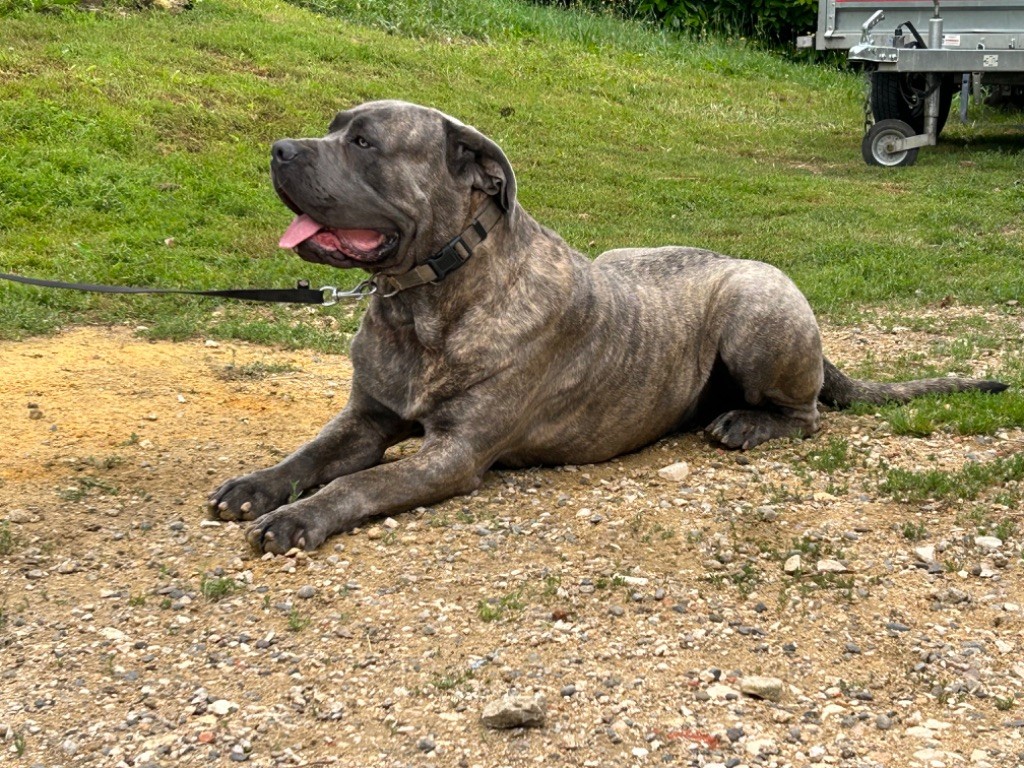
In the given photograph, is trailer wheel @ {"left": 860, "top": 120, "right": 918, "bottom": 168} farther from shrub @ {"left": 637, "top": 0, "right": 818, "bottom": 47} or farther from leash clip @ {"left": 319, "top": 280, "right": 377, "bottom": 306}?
leash clip @ {"left": 319, "top": 280, "right": 377, "bottom": 306}

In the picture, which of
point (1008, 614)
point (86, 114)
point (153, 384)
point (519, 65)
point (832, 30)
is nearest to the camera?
point (1008, 614)

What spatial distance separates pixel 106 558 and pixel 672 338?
8.14 ft

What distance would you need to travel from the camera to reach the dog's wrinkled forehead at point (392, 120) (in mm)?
4852

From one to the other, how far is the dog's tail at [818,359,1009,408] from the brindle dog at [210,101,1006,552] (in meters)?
0.45

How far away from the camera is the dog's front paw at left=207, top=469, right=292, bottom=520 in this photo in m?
4.85

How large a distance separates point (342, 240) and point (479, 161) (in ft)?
1.94

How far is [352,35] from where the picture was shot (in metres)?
15.6

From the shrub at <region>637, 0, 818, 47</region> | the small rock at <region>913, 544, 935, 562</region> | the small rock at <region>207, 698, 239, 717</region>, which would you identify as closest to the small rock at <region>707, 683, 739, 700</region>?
the small rock at <region>913, 544, 935, 562</region>

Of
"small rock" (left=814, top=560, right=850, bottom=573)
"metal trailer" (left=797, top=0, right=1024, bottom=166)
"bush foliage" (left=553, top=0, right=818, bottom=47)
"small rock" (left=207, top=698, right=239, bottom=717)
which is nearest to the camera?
"small rock" (left=207, top=698, right=239, bottom=717)

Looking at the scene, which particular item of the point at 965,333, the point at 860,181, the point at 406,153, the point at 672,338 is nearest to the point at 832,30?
→ the point at 860,181

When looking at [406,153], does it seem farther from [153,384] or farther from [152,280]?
[152,280]

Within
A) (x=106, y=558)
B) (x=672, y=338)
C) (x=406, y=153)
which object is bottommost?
(x=106, y=558)

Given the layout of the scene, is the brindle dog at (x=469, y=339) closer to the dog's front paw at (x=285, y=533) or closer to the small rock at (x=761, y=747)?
the dog's front paw at (x=285, y=533)

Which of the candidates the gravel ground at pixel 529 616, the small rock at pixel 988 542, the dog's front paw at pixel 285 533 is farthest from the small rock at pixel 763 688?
the dog's front paw at pixel 285 533
